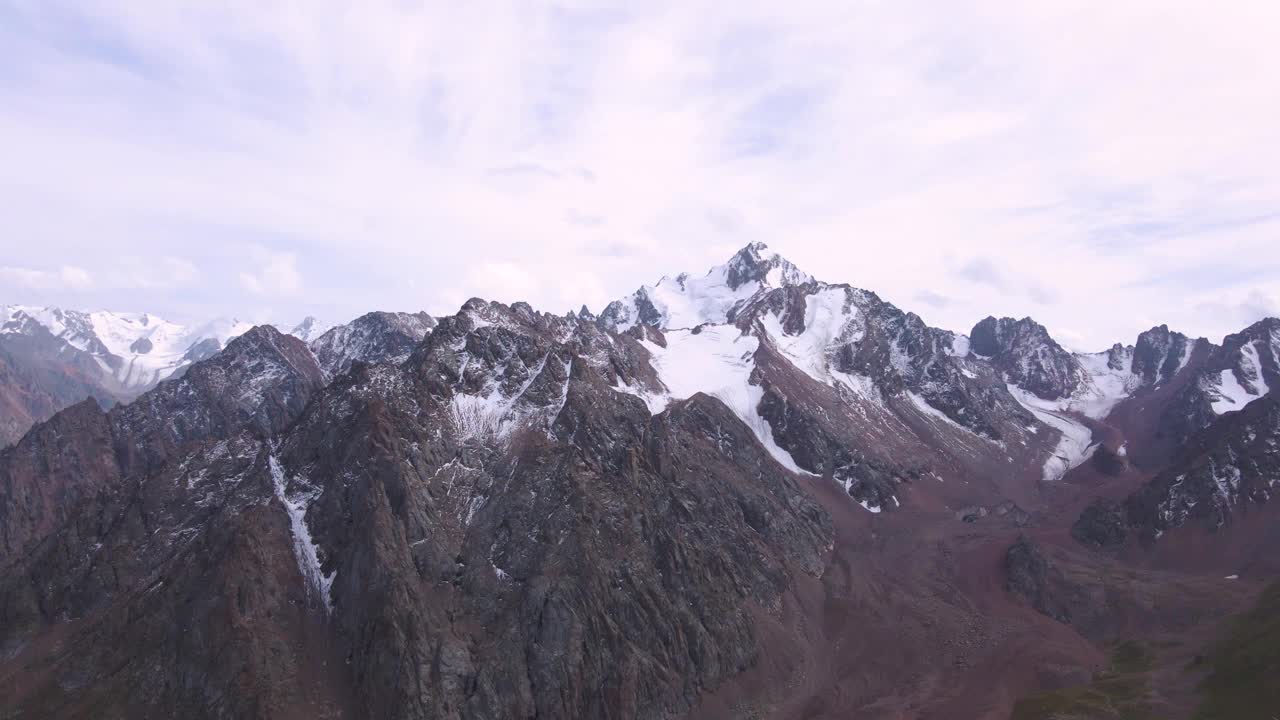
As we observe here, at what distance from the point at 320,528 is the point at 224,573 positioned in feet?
48.4

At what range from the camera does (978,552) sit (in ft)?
565

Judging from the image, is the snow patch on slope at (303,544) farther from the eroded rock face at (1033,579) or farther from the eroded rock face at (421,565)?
the eroded rock face at (1033,579)

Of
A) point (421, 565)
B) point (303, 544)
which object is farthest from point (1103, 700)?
point (303, 544)

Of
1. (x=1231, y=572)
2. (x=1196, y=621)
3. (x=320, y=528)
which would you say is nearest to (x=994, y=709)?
(x=1196, y=621)

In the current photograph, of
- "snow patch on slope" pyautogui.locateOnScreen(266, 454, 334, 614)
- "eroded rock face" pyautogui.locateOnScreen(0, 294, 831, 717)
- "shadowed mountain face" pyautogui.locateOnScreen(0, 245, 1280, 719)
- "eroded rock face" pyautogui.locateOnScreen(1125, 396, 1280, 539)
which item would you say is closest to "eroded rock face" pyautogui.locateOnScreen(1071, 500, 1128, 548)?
"eroded rock face" pyautogui.locateOnScreen(1125, 396, 1280, 539)

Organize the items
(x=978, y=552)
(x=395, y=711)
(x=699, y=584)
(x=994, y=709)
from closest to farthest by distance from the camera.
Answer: (x=395, y=711), (x=994, y=709), (x=699, y=584), (x=978, y=552)

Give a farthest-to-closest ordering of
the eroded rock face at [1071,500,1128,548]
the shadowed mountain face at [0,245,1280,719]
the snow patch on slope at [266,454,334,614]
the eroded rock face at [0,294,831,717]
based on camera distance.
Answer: the eroded rock face at [1071,500,1128,548] < the snow patch on slope at [266,454,334,614] < the shadowed mountain face at [0,245,1280,719] < the eroded rock face at [0,294,831,717]

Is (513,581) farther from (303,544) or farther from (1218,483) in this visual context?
(1218,483)

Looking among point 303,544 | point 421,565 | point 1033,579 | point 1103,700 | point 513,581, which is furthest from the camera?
point 1033,579

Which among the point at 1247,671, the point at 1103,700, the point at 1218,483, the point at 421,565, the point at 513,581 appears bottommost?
the point at 1247,671

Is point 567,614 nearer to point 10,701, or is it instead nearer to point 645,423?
point 645,423

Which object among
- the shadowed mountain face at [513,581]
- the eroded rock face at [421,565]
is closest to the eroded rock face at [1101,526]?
the shadowed mountain face at [513,581]

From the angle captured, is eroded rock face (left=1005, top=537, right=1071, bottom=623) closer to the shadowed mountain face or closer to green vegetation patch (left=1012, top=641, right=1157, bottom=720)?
the shadowed mountain face

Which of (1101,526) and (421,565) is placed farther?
(1101,526)
